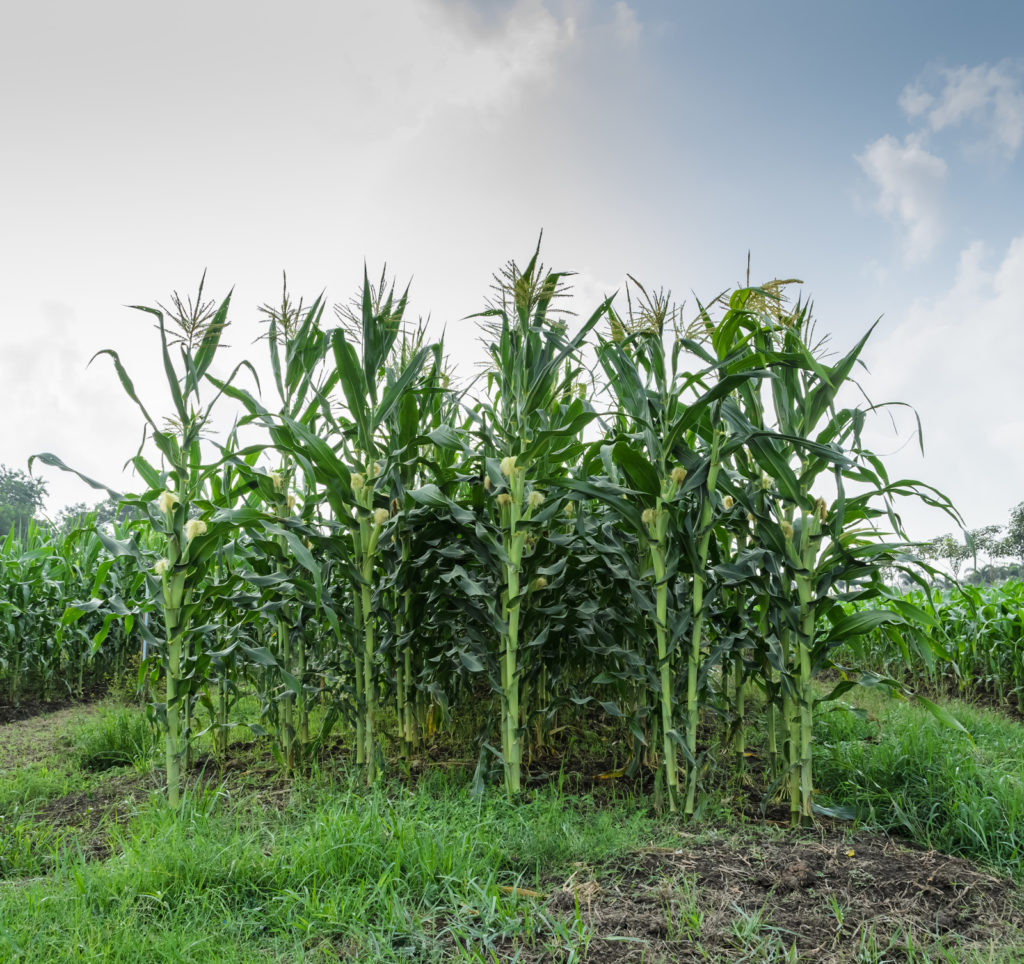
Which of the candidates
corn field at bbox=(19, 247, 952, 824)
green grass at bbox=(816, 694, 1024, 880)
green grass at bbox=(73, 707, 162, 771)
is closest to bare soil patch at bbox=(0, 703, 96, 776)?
green grass at bbox=(73, 707, 162, 771)

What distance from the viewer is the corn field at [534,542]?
112 inches

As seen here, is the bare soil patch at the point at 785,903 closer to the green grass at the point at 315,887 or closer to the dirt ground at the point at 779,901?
the dirt ground at the point at 779,901

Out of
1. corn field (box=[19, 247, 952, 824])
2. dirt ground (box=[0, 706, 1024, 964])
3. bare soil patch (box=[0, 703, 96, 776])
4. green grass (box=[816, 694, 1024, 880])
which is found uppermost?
corn field (box=[19, 247, 952, 824])

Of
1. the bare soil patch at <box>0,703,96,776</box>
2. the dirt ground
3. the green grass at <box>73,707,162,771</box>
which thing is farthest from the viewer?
the bare soil patch at <box>0,703,96,776</box>

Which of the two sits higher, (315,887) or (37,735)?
(315,887)

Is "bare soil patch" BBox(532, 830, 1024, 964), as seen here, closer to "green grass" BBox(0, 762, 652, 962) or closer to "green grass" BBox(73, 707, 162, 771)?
"green grass" BBox(0, 762, 652, 962)

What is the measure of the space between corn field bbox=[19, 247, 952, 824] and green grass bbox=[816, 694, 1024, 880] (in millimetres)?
319

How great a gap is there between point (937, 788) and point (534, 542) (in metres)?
2.12

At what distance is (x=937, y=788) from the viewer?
3043mm

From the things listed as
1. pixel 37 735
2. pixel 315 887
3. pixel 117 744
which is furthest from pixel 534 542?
pixel 37 735

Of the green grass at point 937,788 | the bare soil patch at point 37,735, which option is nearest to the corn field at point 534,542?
the green grass at point 937,788

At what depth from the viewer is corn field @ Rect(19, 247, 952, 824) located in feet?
9.37

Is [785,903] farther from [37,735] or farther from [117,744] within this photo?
[37,735]

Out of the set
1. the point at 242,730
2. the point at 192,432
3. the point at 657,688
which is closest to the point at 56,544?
the point at 242,730
